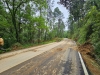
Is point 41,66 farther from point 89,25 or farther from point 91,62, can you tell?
point 89,25

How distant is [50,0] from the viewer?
145 ft

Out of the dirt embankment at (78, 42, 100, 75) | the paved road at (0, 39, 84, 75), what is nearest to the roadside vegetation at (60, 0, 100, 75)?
the dirt embankment at (78, 42, 100, 75)

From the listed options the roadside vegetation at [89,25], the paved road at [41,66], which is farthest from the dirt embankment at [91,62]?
the paved road at [41,66]

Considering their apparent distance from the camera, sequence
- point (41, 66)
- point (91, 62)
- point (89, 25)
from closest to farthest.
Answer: point (41, 66) → point (91, 62) → point (89, 25)

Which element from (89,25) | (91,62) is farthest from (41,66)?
(89,25)

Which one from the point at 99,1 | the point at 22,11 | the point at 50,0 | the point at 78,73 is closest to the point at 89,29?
the point at 99,1

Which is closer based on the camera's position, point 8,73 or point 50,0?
point 8,73

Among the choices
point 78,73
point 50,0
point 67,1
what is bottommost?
point 78,73

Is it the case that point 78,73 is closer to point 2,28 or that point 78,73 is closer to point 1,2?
point 2,28

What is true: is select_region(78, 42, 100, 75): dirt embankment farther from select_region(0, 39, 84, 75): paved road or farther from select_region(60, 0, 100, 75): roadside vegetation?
select_region(0, 39, 84, 75): paved road

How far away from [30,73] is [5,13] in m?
17.5

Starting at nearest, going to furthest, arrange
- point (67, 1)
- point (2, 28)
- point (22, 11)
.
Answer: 1. point (67, 1)
2. point (2, 28)
3. point (22, 11)


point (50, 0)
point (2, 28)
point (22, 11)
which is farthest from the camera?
point (50, 0)

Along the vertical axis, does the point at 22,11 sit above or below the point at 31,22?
above
